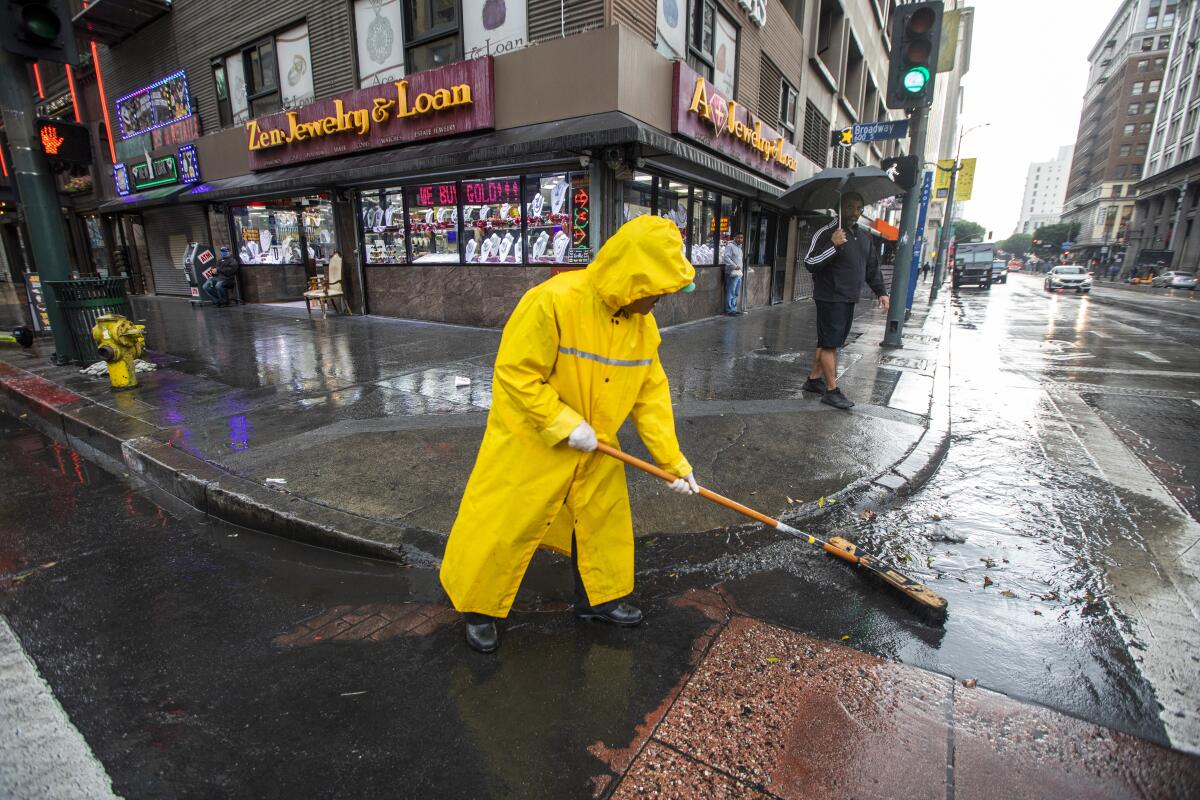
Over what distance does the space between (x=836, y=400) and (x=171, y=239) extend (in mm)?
20037

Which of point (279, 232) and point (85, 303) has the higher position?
point (279, 232)

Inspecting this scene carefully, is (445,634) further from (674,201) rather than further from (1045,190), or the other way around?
(1045,190)

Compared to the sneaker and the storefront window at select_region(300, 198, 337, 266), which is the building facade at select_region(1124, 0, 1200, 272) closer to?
the sneaker

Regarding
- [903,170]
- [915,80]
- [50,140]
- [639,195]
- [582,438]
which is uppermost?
[915,80]

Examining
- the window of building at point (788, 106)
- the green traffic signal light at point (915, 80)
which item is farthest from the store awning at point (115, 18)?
the green traffic signal light at point (915, 80)

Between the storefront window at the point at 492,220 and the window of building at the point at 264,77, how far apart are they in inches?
198

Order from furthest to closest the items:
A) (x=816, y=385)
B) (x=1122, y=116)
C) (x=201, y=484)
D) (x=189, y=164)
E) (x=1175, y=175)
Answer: (x=1122, y=116)
(x=1175, y=175)
(x=189, y=164)
(x=816, y=385)
(x=201, y=484)

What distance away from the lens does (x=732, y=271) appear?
13227 mm

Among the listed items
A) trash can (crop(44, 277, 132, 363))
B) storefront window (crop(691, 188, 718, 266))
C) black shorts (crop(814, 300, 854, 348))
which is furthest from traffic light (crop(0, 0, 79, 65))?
storefront window (crop(691, 188, 718, 266))

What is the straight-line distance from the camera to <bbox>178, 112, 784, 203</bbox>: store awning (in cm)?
785

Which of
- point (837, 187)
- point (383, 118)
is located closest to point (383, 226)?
point (383, 118)

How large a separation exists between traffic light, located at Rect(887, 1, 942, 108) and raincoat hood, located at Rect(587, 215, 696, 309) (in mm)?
7136

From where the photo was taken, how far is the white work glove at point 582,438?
214 cm

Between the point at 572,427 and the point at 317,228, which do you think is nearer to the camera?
the point at 572,427
